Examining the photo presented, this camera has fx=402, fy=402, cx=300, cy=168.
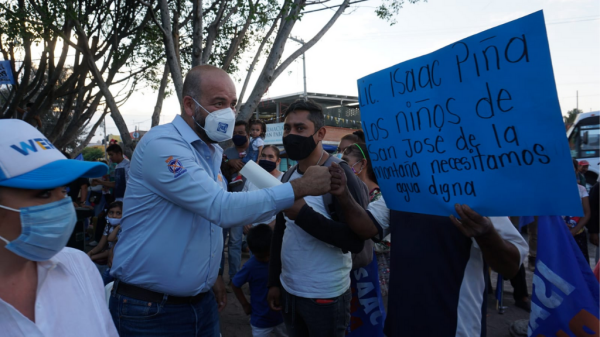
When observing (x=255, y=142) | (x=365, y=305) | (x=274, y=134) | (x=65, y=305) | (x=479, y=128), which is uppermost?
(x=274, y=134)

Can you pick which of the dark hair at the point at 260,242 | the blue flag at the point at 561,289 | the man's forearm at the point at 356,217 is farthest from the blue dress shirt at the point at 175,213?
the dark hair at the point at 260,242

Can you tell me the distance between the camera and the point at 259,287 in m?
3.60

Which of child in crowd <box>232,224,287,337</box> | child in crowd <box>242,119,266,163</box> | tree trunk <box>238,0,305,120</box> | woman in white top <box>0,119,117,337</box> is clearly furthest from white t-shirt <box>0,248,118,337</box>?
tree trunk <box>238,0,305,120</box>

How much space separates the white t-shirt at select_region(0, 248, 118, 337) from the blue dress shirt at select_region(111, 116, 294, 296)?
19.4 inches

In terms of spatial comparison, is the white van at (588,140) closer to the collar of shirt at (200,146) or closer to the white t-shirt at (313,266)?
the white t-shirt at (313,266)

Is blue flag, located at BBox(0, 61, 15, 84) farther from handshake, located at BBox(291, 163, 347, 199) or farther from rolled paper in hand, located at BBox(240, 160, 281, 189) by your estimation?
handshake, located at BBox(291, 163, 347, 199)

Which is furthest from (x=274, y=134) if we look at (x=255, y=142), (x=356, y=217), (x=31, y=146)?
(x=31, y=146)

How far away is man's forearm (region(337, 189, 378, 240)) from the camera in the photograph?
7.06 ft

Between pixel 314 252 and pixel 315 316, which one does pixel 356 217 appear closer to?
pixel 314 252

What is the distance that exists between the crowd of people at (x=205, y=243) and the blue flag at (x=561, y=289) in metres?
0.11

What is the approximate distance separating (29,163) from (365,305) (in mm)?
2758

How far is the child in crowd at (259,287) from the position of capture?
3.31 metres

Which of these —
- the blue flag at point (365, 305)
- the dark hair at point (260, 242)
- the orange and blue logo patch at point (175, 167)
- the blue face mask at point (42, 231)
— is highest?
the orange and blue logo patch at point (175, 167)

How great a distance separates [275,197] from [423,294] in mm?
836
